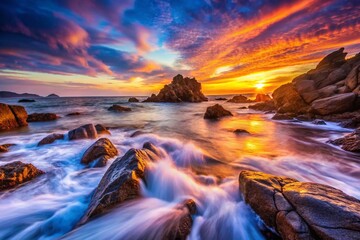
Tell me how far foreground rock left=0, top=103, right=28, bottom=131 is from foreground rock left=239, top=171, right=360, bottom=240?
15612 mm

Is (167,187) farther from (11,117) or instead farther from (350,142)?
(11,117)

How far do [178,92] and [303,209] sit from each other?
62649mm

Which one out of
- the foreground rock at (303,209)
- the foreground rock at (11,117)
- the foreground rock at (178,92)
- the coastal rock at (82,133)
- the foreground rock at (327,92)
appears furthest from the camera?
the foreground rock at (178,92)

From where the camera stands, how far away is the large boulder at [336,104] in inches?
496

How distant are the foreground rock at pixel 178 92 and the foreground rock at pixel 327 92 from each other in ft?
145

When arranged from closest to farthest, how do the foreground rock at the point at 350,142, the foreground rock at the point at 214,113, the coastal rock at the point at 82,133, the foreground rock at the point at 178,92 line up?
the foreground rock at the point at 350,142 < the coastal rock at the point at 82,133 < the foreground rock at the point at 214,113 < the foreground rock at the point at 178,92

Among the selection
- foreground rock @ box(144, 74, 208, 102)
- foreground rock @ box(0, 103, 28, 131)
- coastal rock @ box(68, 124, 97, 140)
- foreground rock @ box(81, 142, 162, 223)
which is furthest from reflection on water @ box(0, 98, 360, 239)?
foreground rock @ box(144, 74, 208, 102)

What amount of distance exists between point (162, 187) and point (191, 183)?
94 centimetres

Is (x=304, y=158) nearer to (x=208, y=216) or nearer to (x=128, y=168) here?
(x=208, y=216)

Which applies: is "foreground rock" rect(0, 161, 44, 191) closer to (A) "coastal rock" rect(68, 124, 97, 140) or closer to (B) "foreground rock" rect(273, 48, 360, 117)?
(A) "coastal rock" rect(68, 124, 97, 140)

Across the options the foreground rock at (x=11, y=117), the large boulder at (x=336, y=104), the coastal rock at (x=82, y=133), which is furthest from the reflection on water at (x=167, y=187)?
the large boulder at (x=336, y=104)

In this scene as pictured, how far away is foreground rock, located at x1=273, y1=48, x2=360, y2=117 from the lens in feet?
42.9

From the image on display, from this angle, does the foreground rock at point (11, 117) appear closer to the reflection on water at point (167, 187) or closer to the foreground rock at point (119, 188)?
the reflection on water at point (167, 187)

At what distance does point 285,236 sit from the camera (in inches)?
100
